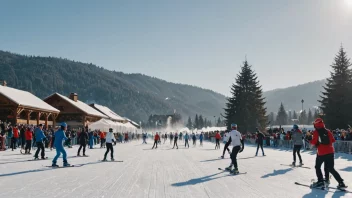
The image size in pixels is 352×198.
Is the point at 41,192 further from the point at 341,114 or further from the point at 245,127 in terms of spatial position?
the point at 245,127

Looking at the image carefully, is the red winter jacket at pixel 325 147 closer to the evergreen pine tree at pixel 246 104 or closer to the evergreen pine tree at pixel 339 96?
the evergreen pine tree at pixel 339 96

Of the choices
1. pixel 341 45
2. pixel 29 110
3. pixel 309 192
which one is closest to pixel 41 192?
pixel 309 192

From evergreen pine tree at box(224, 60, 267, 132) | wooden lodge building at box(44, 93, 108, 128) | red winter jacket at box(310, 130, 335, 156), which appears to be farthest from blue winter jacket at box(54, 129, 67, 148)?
evergreen pine tree at box(224, 60, 267, 132)

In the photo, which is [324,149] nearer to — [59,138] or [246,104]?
[59,138]

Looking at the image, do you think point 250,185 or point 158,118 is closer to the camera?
point 250,185

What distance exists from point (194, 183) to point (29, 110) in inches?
1108

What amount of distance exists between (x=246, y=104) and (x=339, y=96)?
1727 cm

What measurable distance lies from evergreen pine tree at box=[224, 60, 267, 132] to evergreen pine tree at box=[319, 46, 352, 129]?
13.9m

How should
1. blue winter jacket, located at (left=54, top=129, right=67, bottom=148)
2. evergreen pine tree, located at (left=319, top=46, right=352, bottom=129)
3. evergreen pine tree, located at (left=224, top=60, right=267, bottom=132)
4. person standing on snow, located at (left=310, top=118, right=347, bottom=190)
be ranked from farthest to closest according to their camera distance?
evergreen pine tree, located at (left=224, top=60, right=267, bottom=132) < evergreen pine tree, located at (left=319, top=46, right=352, bottom=129) < blue winter jacket, located at (left=54, top=129, right=67, bottom=148) < person standing on snow, located at (left=310, top=118, right=347, bottom=190)

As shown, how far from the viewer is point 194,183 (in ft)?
32.2

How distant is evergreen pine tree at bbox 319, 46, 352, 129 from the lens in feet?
128

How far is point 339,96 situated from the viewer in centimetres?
4006

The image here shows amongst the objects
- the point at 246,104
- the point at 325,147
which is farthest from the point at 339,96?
the point at 325,147

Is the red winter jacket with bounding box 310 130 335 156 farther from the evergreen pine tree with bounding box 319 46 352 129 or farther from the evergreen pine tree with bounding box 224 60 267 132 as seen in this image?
the evergreen pine tree with bounding box 224 60 267 132
